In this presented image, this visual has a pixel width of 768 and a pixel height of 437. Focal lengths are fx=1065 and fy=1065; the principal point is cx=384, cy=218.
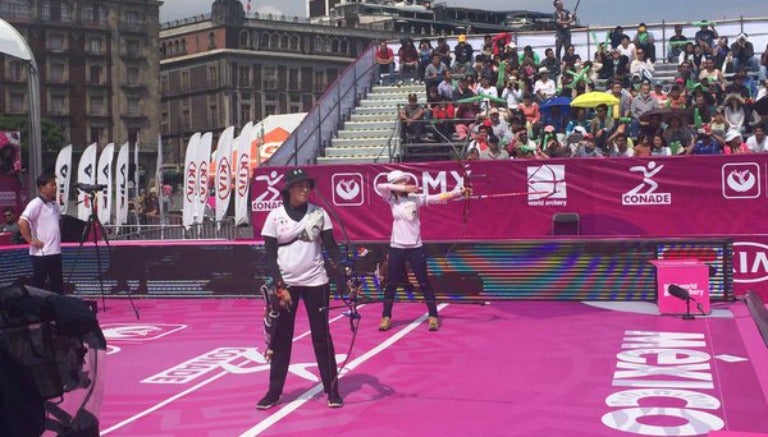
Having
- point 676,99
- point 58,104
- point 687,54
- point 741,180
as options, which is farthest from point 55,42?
point 741,180

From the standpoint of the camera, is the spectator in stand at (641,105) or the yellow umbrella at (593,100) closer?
the spectator in stand at (641,105)

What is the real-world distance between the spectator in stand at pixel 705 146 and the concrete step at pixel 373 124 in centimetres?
920

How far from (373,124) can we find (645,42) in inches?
285

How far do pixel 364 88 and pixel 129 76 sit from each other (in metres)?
81.0

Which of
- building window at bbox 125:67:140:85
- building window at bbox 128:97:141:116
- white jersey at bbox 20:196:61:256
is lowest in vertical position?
white jersey at bbox 20:196:61:256

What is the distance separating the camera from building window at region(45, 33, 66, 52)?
100 meters

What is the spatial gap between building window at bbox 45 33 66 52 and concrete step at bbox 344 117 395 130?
79.8 m

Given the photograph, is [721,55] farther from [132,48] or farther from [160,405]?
[132,48]

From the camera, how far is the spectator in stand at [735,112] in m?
21.6

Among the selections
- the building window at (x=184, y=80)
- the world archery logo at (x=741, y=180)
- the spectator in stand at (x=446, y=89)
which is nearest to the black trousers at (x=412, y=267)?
the world archery logo at (x=741, y=180)

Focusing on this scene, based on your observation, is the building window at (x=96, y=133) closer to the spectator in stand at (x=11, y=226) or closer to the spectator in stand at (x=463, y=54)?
the spectator in stand at (x=463, y=54)

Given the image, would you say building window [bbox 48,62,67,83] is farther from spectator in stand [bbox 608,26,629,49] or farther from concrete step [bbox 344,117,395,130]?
spectator in stand [bbox 608,26,629,49]

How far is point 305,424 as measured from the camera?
883 cm

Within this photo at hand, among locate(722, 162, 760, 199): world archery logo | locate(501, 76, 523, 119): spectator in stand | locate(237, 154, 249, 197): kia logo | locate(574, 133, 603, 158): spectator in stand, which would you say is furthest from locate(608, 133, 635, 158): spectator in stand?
locate(237, 154, 249, 197): kia logo
